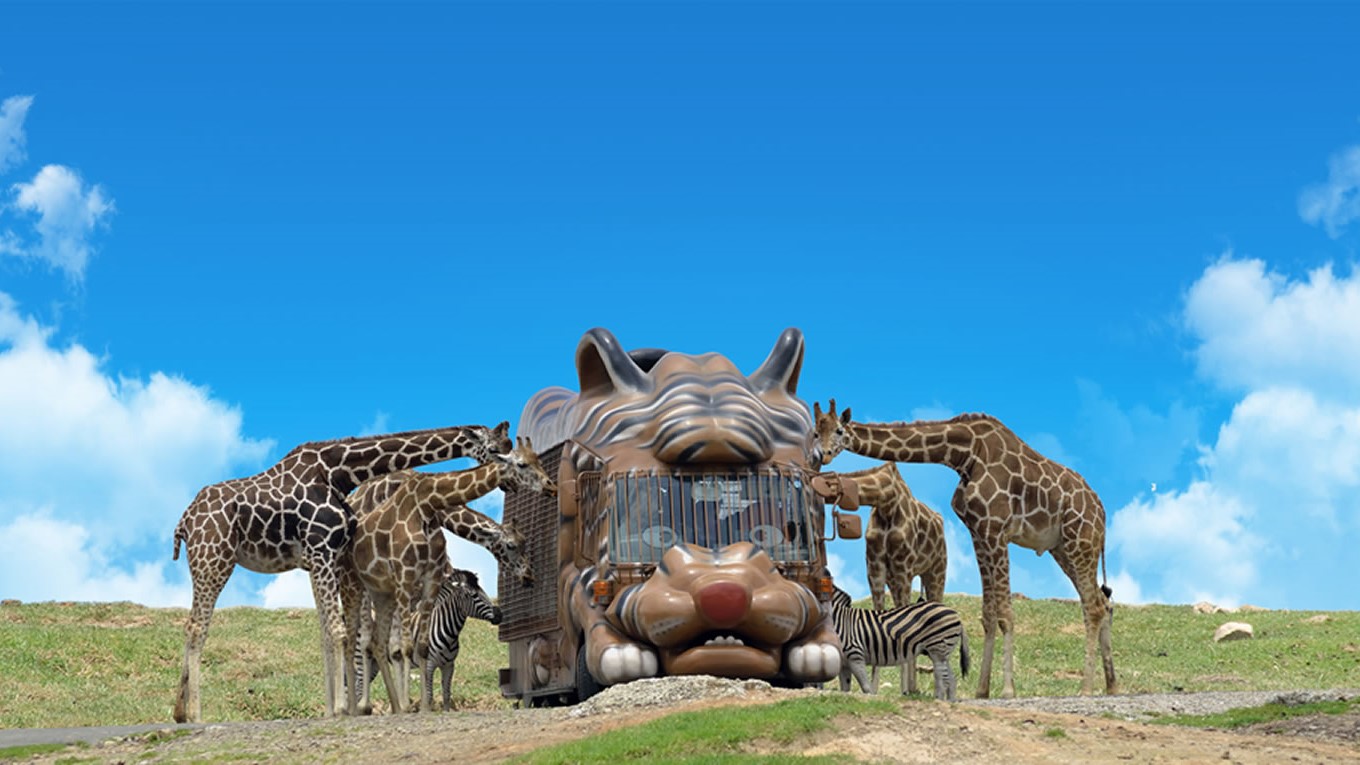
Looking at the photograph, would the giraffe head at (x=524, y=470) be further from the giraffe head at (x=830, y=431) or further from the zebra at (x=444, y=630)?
the giraffe head at (x=830, y=431)

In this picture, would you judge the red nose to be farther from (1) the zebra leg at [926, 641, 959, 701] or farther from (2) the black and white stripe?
(2) the black and white stripe

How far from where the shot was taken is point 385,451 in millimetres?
22344

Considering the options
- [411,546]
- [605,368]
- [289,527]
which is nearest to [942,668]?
[605,368]

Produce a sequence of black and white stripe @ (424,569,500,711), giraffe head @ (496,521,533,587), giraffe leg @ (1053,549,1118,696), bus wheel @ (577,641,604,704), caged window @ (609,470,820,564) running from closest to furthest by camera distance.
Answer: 1. caged window @ (609,470,820,564)
2. bus wheel @ (577,641,604,704)
3. giraffe head @ (496,521,533,587)
4. black and white stripe @ (424,569,500,711)
5. giraffe leg @ (1053,549,1118,696)

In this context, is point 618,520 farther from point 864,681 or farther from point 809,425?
point 864,681

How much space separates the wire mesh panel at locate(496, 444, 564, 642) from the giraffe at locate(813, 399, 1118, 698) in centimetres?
467

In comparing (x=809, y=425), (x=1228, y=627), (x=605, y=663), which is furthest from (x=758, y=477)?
(x=1228, y=627)

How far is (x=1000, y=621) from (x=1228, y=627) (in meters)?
15.0

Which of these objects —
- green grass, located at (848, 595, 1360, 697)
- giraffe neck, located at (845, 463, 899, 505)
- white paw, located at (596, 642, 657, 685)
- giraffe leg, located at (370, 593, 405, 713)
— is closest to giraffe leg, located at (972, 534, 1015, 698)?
giraffe neck, located at (845, 463, 899, 505)

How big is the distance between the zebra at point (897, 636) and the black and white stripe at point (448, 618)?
17.9 ft

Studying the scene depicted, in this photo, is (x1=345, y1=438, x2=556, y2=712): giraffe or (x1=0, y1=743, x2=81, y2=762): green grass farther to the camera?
(x1=345, y1=438, x2=556, y2=712): giraffe

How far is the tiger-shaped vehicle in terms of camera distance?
663 inches

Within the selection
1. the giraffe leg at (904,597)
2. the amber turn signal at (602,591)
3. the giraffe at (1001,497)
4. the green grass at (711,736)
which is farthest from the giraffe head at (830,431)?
the green grass at (711,736)

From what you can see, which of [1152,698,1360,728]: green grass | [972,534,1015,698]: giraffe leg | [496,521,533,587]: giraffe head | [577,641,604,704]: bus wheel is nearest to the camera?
[577,641,604,704]: bus wheel
